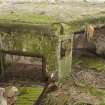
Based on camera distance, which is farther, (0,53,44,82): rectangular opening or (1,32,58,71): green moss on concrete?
(0,53,44,82): rectangular opening

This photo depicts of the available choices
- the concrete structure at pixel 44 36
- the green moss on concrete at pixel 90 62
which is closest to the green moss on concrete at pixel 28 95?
the concrete structure at pixel 44 36

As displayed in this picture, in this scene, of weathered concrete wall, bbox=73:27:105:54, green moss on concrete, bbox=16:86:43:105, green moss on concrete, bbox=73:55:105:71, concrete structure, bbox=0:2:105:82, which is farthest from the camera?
weathered concrete wall, bbox=73:27:105:54

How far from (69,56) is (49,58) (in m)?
0.52

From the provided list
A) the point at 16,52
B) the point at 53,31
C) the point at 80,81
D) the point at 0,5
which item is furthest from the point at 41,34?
the point at 0,5

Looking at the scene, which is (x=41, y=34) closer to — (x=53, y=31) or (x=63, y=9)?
(x=53, y=31)

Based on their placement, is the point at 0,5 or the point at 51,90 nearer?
the point at 51,90

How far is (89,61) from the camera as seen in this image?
7.33 meters

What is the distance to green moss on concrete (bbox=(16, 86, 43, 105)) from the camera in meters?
5.36

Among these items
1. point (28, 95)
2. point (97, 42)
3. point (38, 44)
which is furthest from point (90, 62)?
point (28, 95)

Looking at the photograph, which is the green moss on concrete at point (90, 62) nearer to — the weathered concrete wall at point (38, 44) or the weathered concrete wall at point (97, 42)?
the weathered concrete wall at point (97, 42)

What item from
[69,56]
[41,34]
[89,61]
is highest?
[41,34]

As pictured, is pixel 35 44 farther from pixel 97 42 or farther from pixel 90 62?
pixel 97 42

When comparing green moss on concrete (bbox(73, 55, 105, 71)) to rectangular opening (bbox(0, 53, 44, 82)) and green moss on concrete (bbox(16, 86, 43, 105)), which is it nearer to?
rectangular opening (bbox(0, 53, 44, 82))

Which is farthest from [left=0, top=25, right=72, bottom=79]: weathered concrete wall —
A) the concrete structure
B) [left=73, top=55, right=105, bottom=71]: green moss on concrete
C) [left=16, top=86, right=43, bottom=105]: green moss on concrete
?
[left=73, top=55, right=105, bottom=71]: green moss on concrete
